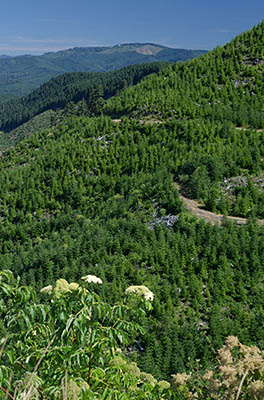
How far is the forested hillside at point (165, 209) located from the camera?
11570mm

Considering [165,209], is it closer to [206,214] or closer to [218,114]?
[206,214]

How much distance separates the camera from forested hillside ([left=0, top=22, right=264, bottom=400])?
1157cm

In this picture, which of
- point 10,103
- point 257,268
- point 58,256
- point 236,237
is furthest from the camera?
point 10,103

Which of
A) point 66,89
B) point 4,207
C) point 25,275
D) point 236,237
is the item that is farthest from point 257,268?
point 66,89

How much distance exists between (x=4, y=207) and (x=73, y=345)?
25.6 metres

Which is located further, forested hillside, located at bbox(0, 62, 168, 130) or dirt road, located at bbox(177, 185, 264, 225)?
forested hillside, located at bbox(0, 62, 168, 130)

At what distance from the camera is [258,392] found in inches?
119

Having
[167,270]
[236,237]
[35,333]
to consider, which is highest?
[35,333]

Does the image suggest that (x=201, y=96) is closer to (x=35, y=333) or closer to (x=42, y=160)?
(x=42, y=160)

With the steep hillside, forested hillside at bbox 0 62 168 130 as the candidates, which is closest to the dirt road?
the steep hillside

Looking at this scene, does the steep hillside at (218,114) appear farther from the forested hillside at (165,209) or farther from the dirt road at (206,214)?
the dirt road at (206,214)

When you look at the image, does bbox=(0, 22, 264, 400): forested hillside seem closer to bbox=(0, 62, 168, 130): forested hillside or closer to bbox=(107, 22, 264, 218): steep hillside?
bbox=(107, 22, 264, 218): steep hillside

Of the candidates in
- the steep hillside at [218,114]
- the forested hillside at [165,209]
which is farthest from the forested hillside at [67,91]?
the forested hillside at [165,209]

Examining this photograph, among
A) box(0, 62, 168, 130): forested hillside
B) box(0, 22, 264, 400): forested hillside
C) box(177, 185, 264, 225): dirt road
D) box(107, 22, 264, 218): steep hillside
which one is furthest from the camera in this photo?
box(0, 62, 168, 130): forested hillside
